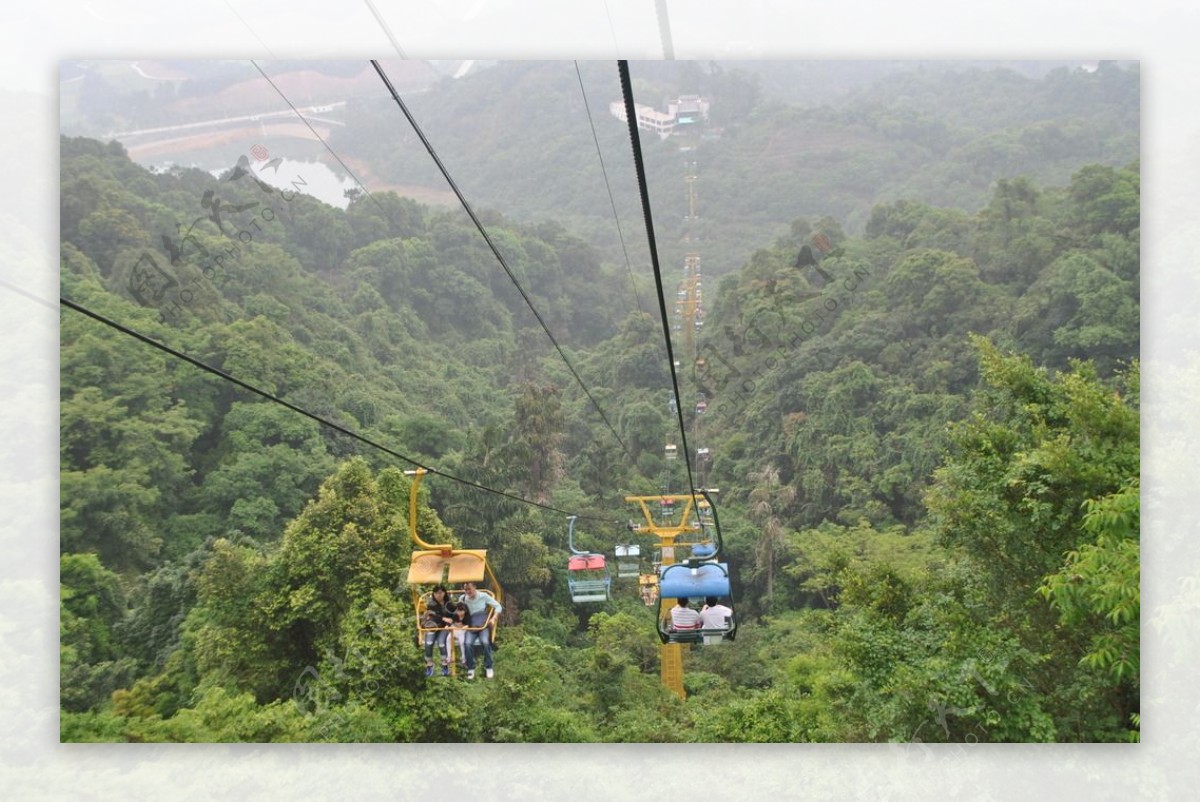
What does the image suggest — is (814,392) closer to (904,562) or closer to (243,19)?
(904,562)

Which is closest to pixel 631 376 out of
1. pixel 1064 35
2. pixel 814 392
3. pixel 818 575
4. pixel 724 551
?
pixel 814 392

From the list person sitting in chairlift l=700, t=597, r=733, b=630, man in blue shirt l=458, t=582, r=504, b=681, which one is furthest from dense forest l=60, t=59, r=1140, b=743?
man in blue shirt l=458, t=582, r=504, b=681

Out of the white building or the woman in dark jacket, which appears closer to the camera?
the woman in dark jacket

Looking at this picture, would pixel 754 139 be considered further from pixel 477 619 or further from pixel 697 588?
pixel 697 588

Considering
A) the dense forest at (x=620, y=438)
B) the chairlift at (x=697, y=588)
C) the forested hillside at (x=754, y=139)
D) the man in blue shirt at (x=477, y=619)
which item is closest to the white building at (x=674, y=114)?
the forested hillside at (x=754, y=139)

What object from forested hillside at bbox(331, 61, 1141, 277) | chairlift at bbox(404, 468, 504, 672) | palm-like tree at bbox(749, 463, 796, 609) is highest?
forested hillside at bbox(331, 61, 1141, 277)

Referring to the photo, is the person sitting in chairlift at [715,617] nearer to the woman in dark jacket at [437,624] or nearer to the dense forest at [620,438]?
the dense forest at [620,438]

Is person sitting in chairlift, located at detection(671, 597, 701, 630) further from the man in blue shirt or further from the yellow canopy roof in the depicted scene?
the yellow canopy roof
